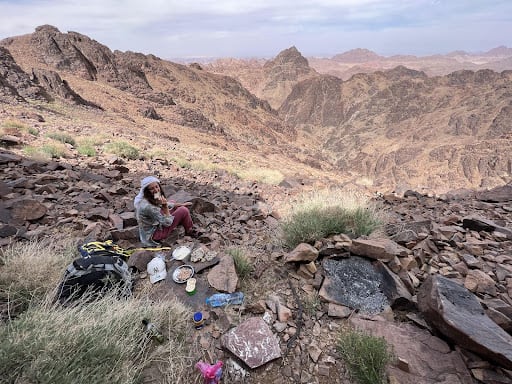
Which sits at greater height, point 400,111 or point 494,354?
point 494,354

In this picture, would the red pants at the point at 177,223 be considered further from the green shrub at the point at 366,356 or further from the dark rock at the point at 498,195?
the dark rock at the point at 498,195

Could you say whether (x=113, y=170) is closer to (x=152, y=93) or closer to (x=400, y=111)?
(x=152, y=93)

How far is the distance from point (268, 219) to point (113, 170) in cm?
400

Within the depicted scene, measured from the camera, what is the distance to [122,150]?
946cm

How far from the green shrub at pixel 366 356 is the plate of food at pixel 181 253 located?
1.81m

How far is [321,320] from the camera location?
8.28ft

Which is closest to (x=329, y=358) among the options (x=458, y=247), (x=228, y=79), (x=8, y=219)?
(x=458, y=247)

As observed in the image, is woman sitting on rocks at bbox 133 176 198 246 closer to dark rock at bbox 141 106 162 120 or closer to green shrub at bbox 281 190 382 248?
green shrub at bbox 281 190 382 248

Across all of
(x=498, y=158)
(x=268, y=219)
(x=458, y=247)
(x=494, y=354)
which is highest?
(x=494, y=354)

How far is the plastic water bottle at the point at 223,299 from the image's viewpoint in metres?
2.68

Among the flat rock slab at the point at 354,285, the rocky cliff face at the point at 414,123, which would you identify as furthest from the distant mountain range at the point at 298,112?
the flat rock slab at the point at 354,285

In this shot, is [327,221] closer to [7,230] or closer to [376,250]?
[376,250]

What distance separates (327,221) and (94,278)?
2407 mm

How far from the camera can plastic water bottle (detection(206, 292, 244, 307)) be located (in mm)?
2684
